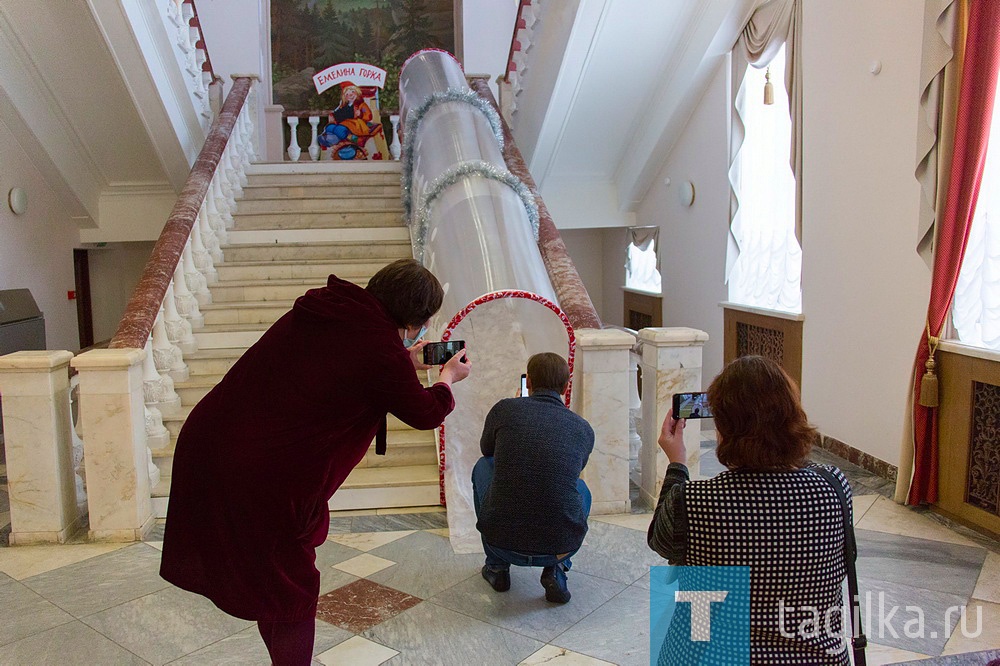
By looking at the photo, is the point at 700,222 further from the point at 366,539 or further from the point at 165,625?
the point at 165,625

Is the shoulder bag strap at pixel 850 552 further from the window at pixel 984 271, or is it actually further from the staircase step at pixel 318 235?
the staircase step at pixel 318 235

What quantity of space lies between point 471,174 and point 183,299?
225 centimetres

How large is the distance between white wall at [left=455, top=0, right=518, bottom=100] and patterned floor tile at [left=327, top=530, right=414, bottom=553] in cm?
806

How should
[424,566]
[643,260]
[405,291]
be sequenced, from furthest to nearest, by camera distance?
1. [643,260]
2. [424,566]
3. [405,291]

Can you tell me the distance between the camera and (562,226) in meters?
8.70

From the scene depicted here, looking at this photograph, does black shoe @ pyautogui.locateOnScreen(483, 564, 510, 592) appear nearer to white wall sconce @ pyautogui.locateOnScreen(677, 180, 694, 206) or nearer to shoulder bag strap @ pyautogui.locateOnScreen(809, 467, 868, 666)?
shoulder bag strap @ pyautogui.locateOnScreen(809, 467, 868, 666)

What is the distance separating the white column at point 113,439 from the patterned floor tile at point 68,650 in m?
0.92

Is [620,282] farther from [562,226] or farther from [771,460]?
[771,460]

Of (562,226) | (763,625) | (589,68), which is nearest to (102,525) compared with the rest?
(763,625)

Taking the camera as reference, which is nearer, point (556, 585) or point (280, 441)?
point (280, 441)

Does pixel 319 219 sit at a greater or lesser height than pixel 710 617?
greater

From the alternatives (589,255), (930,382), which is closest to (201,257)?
(930,382)

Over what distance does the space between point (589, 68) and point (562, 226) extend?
2180 millimetres

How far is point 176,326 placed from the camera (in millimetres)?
5281
